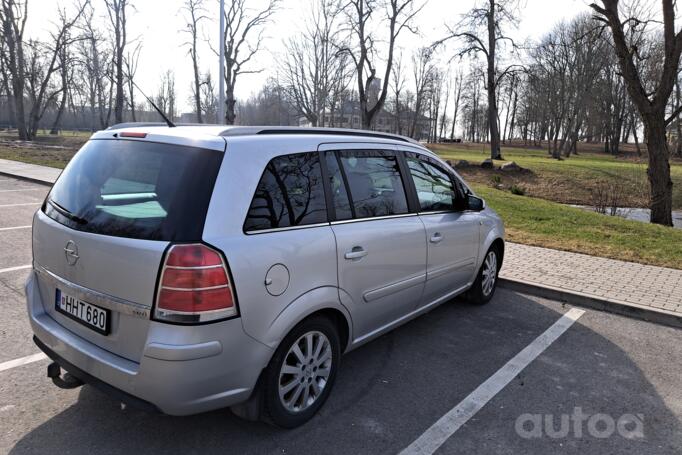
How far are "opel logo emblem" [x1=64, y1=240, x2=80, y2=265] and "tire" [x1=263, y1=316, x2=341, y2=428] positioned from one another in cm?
122

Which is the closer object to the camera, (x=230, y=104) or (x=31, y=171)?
(x=31, y=171)

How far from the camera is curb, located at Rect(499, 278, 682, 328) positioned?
16.8 ft

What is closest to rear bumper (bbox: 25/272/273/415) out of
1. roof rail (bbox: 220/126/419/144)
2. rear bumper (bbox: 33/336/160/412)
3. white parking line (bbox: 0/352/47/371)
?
rear bumper (bbox: 33/336/160/412)

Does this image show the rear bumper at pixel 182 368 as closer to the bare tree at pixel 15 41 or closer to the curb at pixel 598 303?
Result: the curb at pixel 598 303

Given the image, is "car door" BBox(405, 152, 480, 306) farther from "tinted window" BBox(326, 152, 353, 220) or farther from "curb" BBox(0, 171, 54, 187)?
"curb" BBox(0, 171, 54, 187)

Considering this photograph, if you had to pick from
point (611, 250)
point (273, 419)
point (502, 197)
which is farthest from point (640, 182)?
point (273, 419)

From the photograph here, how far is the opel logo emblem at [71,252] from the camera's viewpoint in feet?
8.60

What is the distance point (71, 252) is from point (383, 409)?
2145mm

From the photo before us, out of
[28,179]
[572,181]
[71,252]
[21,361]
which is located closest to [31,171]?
[28,179]

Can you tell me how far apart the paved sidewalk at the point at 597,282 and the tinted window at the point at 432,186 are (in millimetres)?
2234

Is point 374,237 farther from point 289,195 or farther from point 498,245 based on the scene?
point 498,245

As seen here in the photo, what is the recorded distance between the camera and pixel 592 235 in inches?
364

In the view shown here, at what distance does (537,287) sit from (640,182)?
2151cm

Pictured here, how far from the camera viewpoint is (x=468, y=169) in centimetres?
2323
